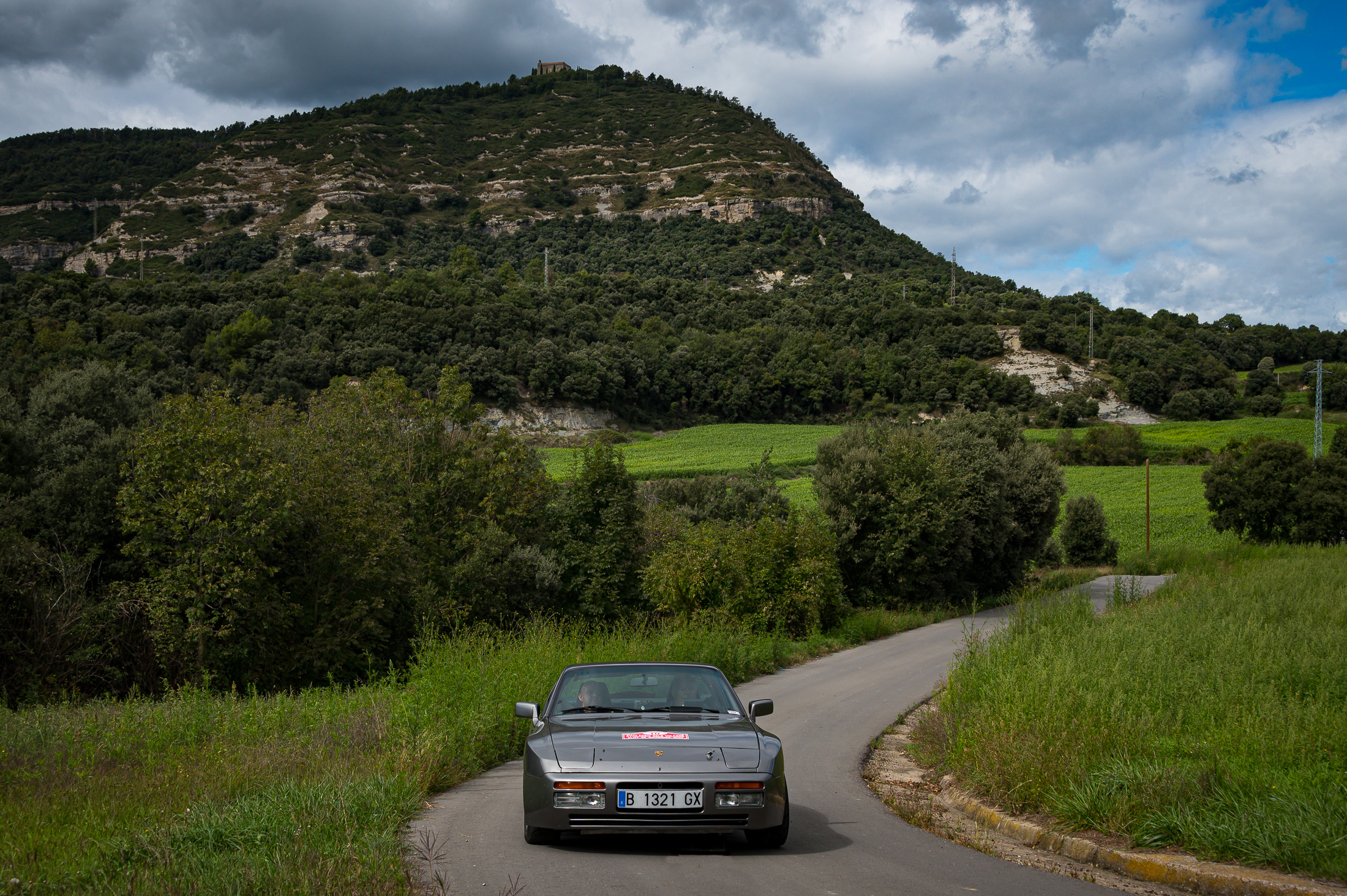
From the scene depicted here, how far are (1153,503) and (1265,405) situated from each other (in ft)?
145

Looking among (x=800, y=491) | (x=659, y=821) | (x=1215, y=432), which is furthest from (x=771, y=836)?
(x=1215, y=432)

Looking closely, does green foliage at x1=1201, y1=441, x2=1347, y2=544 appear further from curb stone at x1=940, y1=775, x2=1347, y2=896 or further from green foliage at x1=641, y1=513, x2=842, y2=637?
curb stone at x1=940, y1=775, x2=1347, y2=896

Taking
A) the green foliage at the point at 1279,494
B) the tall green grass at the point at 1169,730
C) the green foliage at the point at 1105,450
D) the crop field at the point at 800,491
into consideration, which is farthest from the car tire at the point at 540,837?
the green foliage at the point at 1105,450

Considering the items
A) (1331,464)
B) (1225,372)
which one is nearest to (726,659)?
(1331,464)

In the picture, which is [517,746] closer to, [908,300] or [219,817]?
[219,817]

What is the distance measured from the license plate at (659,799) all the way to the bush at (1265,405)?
10973 centimetres

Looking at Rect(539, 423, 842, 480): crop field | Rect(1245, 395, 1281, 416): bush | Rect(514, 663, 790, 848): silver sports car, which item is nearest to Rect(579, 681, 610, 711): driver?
Rect(514, 663, 790, 848): silver sports car

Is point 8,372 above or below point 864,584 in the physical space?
above

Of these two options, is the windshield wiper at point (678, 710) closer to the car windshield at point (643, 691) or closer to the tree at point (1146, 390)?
the car windshield at point (643, 691)

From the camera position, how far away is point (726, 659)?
17.9m

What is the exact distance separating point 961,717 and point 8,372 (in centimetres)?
4223

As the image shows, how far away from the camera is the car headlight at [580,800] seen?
6.28 metres

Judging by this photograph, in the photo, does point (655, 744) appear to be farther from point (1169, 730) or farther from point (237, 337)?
point (237, 337)

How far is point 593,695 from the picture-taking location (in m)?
7.69
